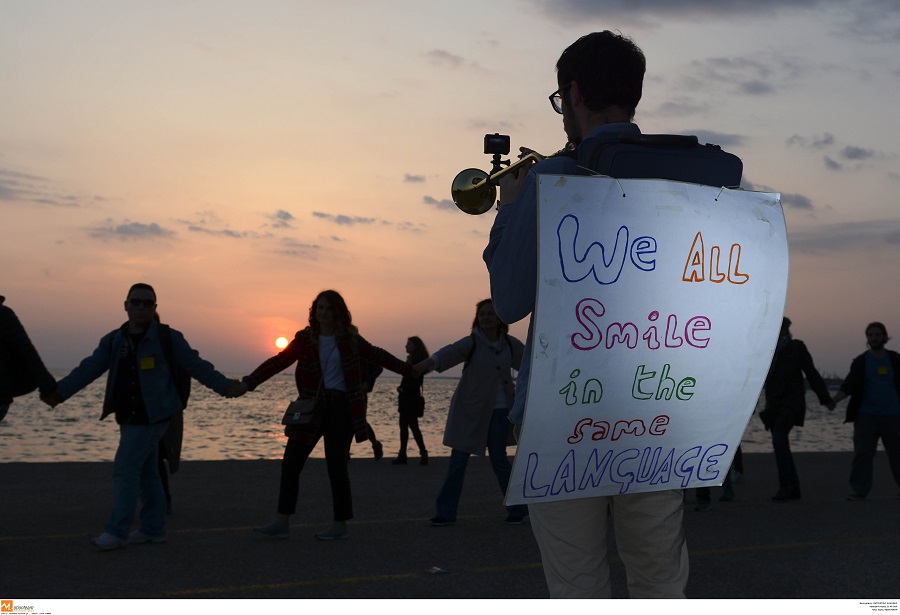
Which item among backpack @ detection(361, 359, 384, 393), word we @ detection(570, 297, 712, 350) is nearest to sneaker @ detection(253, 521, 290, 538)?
backpack @ detection(361, 359, 384, 393)

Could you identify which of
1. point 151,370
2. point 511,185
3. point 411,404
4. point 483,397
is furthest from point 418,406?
point 511,185

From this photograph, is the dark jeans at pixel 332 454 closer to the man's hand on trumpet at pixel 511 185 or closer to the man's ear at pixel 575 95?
the man's hand on trumpet at pixel 511 185

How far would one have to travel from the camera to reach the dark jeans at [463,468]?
9.52 meters

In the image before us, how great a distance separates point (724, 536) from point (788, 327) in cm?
458

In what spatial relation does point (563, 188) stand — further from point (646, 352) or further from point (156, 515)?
point (156, 515)

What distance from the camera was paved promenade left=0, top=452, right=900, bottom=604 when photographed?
6.71 m

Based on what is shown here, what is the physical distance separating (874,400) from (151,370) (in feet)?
27.8

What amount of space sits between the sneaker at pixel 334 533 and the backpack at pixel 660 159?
6.10 m

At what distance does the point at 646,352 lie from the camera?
9.92 feet

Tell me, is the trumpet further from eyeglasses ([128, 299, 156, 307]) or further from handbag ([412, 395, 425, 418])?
handbag ([412, 395, 425, 418])

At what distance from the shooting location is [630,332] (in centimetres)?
300

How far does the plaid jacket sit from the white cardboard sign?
19.4 ft

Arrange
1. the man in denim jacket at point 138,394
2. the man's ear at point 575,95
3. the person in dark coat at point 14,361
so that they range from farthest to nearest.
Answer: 1. the man in denim jacket at point 138,394
2. the person in dark coat at point 14,361
3. the man's ear at point 575,95

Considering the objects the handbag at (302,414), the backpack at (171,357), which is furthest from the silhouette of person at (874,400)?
the backpack at (171,357)
